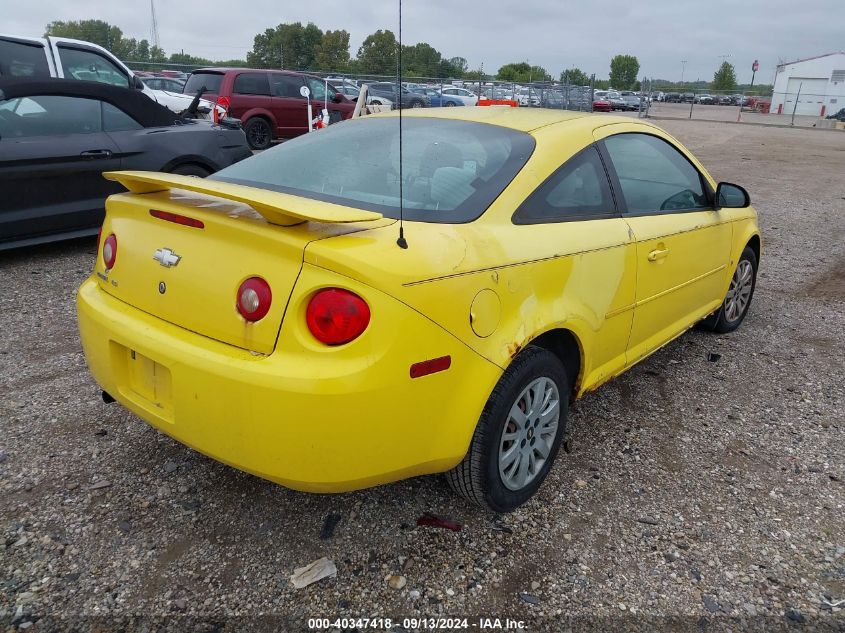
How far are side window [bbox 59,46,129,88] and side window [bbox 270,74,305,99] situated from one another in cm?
601

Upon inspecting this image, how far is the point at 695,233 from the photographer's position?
352 cm

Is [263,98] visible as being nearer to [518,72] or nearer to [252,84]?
[252,84]

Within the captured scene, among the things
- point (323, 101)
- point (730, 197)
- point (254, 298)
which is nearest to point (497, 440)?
point (254, 298)

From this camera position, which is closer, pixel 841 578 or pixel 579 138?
pixel 841 578

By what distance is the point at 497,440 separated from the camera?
2344 mm

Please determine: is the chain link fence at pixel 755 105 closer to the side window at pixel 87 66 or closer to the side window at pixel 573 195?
the side window at pixel 87 66

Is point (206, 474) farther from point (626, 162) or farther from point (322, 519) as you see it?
point (626, 162)

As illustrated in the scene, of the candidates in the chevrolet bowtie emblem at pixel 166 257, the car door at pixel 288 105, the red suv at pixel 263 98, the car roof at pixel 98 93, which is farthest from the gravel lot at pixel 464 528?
the car door at pixel 288 105

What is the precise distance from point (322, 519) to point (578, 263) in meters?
1.41

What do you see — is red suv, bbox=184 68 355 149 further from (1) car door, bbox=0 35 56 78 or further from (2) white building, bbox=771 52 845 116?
(2) white building, bbox=771 52 845 116

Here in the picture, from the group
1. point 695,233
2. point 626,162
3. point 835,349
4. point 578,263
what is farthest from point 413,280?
point 835,349

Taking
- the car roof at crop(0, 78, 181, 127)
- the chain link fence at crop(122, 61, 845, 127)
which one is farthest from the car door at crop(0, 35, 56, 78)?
the chain link fence at crop(122, 61, 845, 127)

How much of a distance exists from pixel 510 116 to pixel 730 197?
1641mm

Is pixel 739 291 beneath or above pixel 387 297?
beneath
